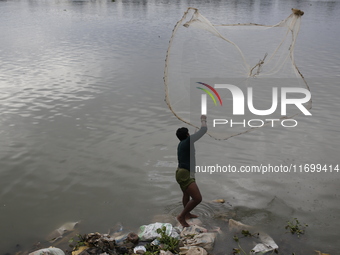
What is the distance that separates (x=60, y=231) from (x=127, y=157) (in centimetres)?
243

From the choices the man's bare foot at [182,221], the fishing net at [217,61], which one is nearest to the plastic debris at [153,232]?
the man's bare foot at [182,221]

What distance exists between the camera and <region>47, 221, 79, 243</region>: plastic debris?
538 cm

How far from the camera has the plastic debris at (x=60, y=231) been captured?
5.38m

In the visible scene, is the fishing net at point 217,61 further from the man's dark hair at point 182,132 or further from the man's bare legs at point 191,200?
the man's bare legs at point 191,200

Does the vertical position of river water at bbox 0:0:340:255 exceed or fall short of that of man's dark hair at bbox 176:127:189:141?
it falls short

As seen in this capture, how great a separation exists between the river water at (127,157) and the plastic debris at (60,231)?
125mm

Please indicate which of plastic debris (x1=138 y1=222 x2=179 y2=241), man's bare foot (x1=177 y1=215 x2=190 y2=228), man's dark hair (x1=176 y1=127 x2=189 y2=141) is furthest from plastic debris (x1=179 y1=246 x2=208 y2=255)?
man's dark hair (x1=176 y1=127 x2=189 y2=141)

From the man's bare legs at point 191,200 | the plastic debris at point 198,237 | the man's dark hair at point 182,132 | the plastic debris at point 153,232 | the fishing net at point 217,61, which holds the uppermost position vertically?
the fishing net at point 217,61

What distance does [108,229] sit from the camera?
18.3 feet

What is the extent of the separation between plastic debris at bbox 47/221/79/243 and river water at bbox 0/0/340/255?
125mm

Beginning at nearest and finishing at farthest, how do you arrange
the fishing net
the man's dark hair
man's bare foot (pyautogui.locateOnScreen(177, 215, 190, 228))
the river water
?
1. the man's dark hair
2. man's bare foot (pyautogui.locateOnScreen(177, 215, 190, 228))
3. the fishing net
4. the river water

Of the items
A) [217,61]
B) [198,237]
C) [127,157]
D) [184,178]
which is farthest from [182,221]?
[217,61]

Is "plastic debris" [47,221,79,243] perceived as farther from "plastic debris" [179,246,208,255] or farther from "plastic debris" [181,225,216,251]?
"plastic debris" [179,246,208,255]

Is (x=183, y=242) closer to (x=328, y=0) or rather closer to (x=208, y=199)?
(x=208, y=199)
